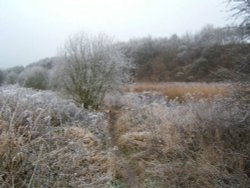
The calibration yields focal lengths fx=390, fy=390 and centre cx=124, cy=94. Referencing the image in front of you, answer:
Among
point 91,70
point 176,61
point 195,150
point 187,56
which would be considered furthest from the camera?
point 176,61

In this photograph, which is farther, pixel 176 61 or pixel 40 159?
pixel 176 61

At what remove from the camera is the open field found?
5156mm

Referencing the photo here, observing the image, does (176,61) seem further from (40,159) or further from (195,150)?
(40,159)

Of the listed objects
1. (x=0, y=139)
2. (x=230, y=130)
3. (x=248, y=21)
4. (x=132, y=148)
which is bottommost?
(x=132, y=148)

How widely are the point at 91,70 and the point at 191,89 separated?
336 inches

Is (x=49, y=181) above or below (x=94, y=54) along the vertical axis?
below

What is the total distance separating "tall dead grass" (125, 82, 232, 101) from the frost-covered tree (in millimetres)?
3005

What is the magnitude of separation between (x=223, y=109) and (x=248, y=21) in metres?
1.98

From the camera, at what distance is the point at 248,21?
843 centimetres

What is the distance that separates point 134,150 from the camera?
10781 millimetres

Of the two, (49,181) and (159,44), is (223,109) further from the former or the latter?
(159,44)

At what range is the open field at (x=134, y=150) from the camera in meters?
5.16

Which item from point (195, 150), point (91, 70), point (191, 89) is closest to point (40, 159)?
point (195, 150)

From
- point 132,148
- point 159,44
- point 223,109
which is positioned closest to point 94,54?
point 132,148
